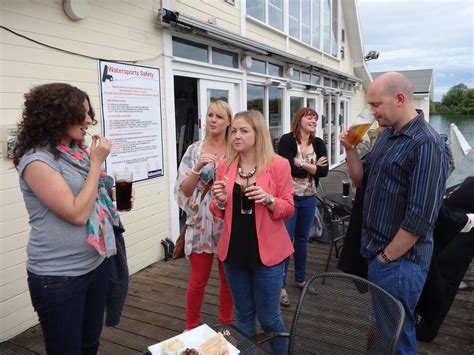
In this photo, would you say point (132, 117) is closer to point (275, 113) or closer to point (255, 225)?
point (255, 225)

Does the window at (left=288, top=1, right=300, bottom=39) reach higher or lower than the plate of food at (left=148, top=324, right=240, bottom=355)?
higher

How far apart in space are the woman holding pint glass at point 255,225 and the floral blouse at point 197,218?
34cm

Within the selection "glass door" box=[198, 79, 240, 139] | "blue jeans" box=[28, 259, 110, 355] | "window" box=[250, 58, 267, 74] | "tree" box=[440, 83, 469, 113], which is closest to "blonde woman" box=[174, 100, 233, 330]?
"blue jeans" box=[28, 259, 110, 355]

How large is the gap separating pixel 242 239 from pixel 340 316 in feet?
2.02

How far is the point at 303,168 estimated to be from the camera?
312cm

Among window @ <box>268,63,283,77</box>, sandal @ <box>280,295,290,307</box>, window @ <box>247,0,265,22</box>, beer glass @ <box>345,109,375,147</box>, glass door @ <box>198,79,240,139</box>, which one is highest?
window @ <box>247,0,265,22</box>

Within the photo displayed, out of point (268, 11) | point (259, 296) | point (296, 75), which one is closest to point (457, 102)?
point (296, 75)

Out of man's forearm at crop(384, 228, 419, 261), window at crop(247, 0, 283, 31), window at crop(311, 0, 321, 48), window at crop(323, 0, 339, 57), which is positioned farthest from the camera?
window at crop(323, 0, 339, 57)

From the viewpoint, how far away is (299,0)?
8.41 meters

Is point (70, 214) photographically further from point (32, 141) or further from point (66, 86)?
point (66, 86)

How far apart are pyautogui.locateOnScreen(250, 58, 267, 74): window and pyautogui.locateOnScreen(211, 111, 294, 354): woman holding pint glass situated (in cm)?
436

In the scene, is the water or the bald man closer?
the bald man

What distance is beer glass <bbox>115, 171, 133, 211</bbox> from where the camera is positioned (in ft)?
6.21

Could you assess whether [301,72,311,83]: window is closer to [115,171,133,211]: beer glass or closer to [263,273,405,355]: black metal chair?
[115,171,133,211]: beer glass
